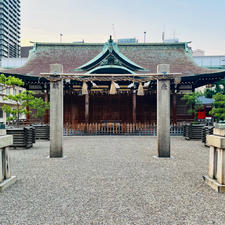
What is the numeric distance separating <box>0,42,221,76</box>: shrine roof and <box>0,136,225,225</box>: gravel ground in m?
13.4

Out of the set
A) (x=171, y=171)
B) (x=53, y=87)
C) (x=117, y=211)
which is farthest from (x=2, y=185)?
(x=171, y=171)

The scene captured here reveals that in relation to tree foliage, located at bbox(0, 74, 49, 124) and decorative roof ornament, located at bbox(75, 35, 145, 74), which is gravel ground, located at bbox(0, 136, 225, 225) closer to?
tree foliage, located at bbox(0, 74, 49, 124)

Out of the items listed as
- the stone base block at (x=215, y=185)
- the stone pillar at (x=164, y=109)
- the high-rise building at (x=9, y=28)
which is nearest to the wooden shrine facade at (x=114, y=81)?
the stone pillar at (x=164, y=109)

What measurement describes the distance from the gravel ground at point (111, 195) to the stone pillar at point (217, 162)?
0.20 meters

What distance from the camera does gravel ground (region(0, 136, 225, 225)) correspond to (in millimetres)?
3291

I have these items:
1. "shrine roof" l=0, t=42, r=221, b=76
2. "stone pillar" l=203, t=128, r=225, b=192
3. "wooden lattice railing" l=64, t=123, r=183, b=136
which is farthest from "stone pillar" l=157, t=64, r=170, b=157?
"shrine roof" l=0, t=42, r=221, b=76

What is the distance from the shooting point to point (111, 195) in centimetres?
418

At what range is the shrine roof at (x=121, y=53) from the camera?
62.7 feet

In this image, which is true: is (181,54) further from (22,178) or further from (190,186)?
(22,178)

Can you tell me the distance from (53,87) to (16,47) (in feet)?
250

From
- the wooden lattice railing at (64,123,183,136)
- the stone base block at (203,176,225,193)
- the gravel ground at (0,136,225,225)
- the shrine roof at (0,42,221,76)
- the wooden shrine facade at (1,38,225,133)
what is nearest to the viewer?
the gravel ground at (0,136,225,225)

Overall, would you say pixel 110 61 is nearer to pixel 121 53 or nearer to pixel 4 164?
pixel 121 53

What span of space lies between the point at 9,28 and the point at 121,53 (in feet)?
212

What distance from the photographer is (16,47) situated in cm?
7125
